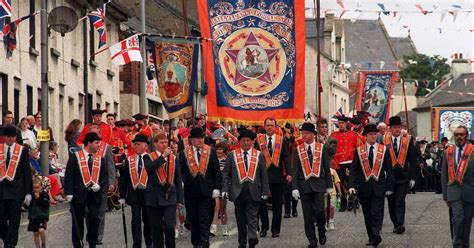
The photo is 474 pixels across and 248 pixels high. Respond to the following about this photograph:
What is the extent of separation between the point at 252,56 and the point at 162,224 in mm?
6807

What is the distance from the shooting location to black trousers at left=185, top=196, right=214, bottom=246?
66.9 ft

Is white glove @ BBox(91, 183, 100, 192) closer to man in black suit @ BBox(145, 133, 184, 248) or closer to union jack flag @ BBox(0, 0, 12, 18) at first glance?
man in black suit @ BBox(145, 133, 184, 248)

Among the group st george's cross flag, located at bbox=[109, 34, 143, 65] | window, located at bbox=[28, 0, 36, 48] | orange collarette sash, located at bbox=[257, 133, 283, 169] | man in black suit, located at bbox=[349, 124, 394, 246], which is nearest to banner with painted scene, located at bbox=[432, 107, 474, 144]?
st george's cross flag, located at bbox=[109, 34, 143, 65]

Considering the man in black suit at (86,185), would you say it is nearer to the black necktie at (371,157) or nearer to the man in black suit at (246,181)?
the man in black suit at (246,181)

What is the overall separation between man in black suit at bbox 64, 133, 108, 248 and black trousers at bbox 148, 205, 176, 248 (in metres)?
0.99

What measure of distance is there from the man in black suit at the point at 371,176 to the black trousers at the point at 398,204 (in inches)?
56.3

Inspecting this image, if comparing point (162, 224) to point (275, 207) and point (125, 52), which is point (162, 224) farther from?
point (125, 52)

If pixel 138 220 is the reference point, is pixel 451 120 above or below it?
above

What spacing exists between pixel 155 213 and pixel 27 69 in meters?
20.4

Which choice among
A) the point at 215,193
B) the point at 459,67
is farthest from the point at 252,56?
the point at 459,67

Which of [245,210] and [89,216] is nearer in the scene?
[89,216]

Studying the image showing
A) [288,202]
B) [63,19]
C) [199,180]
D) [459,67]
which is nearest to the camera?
[199,180]

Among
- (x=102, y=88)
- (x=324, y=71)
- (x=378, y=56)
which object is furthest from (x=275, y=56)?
(x=378, y=56)

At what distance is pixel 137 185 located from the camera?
65.2 ft
